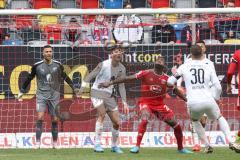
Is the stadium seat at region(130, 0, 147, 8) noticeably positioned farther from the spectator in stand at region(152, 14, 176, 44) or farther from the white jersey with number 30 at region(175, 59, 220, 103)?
the white jersey with number 30 at region(175, 59, 220, 103)

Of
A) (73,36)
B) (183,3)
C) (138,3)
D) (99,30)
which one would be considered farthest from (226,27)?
(138,3)

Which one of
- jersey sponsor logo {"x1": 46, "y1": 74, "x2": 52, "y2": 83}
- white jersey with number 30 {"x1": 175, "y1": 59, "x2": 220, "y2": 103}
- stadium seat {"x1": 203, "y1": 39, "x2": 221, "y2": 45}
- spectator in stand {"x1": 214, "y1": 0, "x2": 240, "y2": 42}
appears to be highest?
spectator in stand {"x1": 214, "y1": 0, "x2": 240, "y2": 42}

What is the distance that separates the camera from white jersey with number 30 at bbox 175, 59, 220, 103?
13.8 meters

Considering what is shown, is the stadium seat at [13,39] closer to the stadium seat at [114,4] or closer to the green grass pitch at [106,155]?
the green grass pitch at [106,155]

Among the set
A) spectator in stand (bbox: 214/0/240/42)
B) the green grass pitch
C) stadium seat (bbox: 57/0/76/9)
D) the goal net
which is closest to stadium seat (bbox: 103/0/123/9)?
stadium seat (bbox: 57/0/76/9)

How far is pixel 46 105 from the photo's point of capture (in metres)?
16.9

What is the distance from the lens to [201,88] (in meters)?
13.9

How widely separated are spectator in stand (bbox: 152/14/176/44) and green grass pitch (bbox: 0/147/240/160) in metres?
3.26

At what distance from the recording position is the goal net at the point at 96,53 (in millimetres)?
18188

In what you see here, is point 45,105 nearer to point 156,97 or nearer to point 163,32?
point 156,97

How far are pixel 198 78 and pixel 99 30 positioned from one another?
16.3ft

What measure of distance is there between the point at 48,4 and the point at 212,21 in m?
7.01

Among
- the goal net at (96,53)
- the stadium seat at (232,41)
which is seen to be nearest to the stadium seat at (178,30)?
the goal net at (96,53)

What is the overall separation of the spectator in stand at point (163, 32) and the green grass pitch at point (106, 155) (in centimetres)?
326
